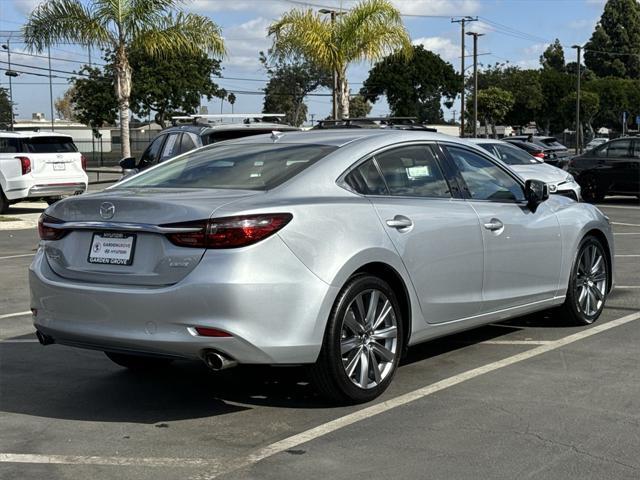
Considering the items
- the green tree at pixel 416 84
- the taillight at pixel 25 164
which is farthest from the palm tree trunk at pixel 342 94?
the green tree at pixel 416 84

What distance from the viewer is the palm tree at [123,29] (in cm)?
2397

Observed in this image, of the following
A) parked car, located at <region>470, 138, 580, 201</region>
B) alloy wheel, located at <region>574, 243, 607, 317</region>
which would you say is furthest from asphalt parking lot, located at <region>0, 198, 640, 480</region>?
parked car, located at <region>470, 138, 580, 201</region>

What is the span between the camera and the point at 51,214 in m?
5.51

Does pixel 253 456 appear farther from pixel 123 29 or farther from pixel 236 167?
pixel 123 29

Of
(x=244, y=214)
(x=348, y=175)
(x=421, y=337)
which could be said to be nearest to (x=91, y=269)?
(x=244, y=214)

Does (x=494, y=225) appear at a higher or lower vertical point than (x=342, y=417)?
higher

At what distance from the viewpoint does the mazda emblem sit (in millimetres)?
5148

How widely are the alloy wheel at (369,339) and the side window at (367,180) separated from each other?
0.64 meters

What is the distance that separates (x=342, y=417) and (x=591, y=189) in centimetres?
1858

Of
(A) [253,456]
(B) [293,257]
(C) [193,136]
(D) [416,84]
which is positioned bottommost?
(A) [253,456]

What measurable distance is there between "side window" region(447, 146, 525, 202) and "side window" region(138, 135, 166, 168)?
7.96m

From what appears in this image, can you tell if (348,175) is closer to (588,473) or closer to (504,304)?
(504,304)

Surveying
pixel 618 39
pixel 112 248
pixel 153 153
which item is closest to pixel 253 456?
pixel 112 248

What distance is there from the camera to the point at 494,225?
6.41 metres
